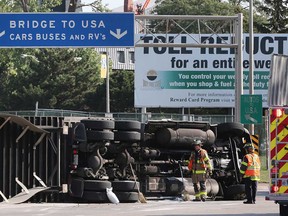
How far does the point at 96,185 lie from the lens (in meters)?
24.2

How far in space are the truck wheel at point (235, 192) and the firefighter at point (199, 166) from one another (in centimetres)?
112

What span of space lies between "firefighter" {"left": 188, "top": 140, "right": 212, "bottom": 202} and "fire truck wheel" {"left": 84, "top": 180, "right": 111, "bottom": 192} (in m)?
2.18

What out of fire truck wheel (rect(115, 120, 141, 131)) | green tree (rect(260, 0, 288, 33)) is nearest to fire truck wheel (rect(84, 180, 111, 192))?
fire truck wheel (rect(115, 120, 141, 131))

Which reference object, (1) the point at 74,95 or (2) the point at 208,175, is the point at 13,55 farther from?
(2) the point at 208,175

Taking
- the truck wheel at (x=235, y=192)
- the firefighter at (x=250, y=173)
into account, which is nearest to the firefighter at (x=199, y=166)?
the firefighter at (x=250, y=173)

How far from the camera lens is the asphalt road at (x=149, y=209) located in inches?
835

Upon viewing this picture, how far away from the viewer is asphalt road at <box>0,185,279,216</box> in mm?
21203

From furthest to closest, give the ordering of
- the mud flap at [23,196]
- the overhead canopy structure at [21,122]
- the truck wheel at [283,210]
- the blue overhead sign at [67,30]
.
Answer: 1. the blue overhead sign at [67,30]
2. the mud flap at [23,196]
3. the overhead canopy structure at [21,122]
4. the truck wheel at [283,210]

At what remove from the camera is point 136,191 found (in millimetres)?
24688

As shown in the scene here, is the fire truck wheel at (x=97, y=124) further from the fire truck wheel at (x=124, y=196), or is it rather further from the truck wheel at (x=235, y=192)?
the truck wheel at (x=235, y=192)

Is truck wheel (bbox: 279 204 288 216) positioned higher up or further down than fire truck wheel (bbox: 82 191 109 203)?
higher up

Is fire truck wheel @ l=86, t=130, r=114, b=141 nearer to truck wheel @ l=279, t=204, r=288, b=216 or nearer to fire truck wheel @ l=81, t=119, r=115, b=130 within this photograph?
fire truck wheel @ l=81, t=119, r=115, b=130

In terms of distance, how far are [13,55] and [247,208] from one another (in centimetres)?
4439

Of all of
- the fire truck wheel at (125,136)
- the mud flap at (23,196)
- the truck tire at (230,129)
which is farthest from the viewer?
the truck tire at (230,129)
